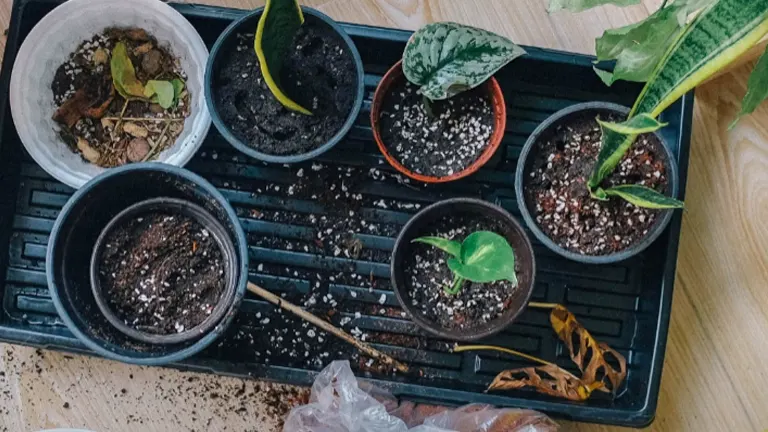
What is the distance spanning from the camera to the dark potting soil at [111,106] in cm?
105

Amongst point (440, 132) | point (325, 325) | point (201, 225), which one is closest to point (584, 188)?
point (440, 132)

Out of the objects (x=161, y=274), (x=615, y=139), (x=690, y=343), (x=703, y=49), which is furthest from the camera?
(x=690, y=343)

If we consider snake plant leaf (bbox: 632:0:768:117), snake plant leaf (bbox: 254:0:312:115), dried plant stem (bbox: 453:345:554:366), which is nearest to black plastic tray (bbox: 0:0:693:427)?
dried plant stem (bbox: 453:345:554:366)

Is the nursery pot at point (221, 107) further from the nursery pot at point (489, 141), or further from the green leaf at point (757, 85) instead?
the green leaf at point (757, 85)

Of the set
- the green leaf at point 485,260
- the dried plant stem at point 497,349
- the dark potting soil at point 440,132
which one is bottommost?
the dried plant stem at point 497,349

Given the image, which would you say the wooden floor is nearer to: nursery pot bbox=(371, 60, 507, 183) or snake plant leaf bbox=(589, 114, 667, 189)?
nursery pot bbox=(371, 60, 507, 183)

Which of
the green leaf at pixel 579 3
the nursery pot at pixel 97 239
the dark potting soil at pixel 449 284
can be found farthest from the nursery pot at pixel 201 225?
the green leaf at pixel 579 3

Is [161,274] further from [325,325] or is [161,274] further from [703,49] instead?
[703,49]

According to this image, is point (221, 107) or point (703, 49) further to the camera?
point (221, 107)

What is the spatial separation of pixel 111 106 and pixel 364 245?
0.38 m

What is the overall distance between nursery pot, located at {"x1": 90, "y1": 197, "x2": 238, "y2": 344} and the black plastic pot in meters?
0.20

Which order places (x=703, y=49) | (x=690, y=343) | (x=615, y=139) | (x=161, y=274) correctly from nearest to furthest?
(x=703, y=49) < (x=615, y=139) < (x=161, y=274) < (x=690, y=343)

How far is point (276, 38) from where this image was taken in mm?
908

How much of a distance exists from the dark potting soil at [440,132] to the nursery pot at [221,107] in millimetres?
65
